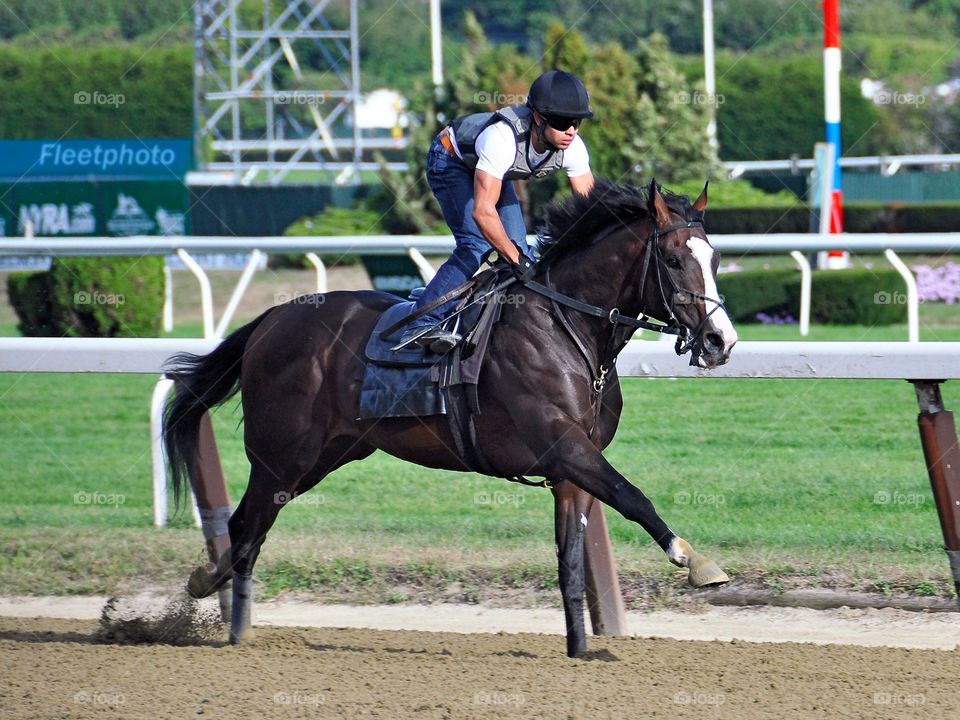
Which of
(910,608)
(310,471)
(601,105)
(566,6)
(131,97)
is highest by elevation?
(566,6)

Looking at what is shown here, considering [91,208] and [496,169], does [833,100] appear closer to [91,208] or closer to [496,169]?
[91,208]

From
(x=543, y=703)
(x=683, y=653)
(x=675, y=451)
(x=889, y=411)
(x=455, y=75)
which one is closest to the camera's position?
(x=543, y=703)

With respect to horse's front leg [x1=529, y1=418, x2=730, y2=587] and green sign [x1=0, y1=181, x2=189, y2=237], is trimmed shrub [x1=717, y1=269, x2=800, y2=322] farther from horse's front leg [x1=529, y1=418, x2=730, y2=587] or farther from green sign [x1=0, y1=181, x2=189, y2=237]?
green sign [x1=0, y1=181, x2=189, y2=237]

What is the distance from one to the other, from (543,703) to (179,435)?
2.00 m

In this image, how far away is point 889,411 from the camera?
7.57 m

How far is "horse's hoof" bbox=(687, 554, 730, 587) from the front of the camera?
3.77 m

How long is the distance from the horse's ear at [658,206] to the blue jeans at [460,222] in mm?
566

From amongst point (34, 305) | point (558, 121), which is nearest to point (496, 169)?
point (558, 121)

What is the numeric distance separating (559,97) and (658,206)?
0.49 meters

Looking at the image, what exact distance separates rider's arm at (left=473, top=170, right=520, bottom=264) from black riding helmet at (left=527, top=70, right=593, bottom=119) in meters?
0.28

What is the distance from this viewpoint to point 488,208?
4172 mm

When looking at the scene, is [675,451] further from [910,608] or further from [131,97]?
[131,97]

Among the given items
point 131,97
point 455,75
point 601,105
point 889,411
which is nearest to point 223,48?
point 131,97

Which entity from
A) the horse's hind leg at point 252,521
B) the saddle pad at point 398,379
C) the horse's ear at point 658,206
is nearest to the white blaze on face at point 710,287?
the horse's ear at point 658,206
